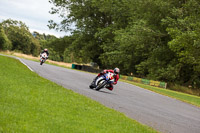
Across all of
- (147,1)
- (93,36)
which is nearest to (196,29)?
(147,1)

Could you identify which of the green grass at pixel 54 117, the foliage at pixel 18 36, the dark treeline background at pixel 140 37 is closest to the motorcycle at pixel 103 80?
the green grass at pixel 54 117

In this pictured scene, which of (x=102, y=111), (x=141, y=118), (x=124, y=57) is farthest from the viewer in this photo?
(x=124, y=57)

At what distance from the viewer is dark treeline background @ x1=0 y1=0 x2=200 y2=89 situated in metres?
34.1

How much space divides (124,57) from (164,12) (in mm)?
9201

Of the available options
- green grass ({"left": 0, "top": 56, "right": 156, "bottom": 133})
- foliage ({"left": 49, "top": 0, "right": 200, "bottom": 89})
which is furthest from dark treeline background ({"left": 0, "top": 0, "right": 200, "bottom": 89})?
green grass ({"left": 0, "top": 56, "right": 156, "bottom": 133})

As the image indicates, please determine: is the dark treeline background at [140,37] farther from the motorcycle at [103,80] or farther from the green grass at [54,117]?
the green grass at [54,117]

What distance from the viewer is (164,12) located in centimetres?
4097

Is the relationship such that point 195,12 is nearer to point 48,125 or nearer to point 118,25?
point 118,25

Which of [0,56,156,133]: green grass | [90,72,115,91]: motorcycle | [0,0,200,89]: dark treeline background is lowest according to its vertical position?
[0,56,156,133]: green grass

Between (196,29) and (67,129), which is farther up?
(196,29)

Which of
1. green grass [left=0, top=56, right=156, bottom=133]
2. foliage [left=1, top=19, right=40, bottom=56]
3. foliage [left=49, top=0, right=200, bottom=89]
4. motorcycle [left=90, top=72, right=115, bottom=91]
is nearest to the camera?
green grass [left=0, top=56, right=156, bottom=133]

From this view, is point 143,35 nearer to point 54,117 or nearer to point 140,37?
point 140,37

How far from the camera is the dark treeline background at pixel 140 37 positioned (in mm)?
34094

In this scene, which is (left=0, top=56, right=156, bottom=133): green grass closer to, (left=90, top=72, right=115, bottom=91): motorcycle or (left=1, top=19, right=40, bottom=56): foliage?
(left=90, top=72, right=115, bottom=91): motorcycle
